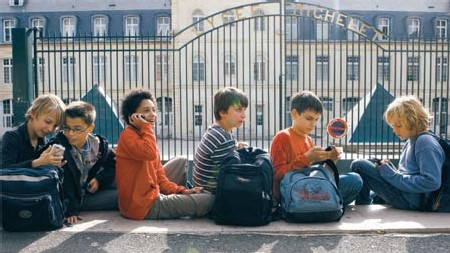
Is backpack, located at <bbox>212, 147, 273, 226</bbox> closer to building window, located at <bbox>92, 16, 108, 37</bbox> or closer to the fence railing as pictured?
the fence railing

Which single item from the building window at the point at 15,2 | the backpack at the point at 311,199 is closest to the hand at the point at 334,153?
the backpack at the point at 311,199

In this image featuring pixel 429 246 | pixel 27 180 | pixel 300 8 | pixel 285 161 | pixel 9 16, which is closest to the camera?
pixel 429 246

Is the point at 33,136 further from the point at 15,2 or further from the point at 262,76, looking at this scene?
the point at 15,2

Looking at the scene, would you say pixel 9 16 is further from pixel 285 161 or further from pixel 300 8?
pixel 285 161

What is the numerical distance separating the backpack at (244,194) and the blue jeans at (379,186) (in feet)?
3.68

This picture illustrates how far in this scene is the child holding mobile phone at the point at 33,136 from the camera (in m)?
4.66

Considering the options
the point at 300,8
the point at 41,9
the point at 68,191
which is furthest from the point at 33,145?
the point at 41,9

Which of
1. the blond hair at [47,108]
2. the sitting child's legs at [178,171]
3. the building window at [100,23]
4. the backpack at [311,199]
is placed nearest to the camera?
the backpack at [311,199]

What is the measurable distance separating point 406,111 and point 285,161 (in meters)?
1.25

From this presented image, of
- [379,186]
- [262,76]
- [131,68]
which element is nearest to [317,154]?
[379,186]

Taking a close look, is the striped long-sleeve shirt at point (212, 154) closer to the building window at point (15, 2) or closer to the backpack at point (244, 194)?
the backpack at point (244, 194)

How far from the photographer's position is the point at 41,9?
42.1 m

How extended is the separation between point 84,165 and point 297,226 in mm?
1982

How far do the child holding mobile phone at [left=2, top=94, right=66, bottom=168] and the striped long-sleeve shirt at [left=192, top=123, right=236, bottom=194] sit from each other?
1.23 metres
